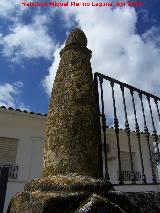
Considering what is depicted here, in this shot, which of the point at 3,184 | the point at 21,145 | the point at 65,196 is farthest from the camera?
the point at 21,145

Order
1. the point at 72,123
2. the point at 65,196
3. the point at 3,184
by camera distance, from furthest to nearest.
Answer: the point at 3,184
the point at 72,123
the point at 65,196

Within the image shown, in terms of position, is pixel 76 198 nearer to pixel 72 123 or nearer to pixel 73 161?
pixel 73 161

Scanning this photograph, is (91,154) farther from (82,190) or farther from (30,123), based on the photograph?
(30,123)

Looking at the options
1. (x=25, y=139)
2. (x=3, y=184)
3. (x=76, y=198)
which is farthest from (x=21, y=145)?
(x=76, y=198)

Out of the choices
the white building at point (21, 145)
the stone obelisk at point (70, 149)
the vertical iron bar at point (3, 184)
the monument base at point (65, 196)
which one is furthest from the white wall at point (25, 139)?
the monument base at point (65, 196)

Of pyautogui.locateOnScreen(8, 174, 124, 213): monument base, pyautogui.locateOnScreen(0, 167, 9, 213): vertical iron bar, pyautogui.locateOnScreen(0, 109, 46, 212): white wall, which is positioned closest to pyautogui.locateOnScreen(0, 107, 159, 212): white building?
pyautogui.locateOnScreen(0, 109, 46, 212): white wall

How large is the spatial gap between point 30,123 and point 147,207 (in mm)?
12137

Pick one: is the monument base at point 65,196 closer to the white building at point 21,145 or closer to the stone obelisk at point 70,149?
the stone obelisk at point 70,149

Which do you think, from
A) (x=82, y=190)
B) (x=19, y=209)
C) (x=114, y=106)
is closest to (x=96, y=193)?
(x=82, y=190)

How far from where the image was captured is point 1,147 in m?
12.7

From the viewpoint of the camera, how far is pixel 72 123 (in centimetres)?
198

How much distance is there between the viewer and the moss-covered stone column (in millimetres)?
1870

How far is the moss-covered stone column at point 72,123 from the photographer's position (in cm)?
187

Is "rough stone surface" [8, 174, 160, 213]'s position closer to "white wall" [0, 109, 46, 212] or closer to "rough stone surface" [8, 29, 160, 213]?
"rough stone surface" [8, 29, 160, 213]
